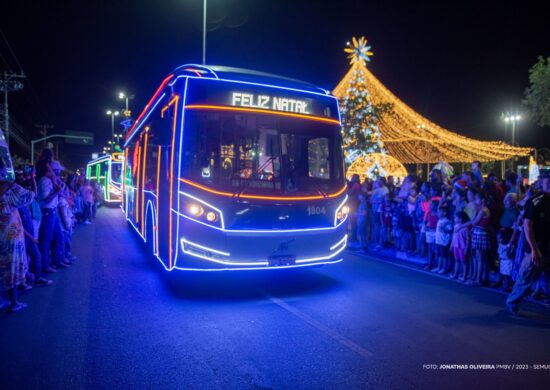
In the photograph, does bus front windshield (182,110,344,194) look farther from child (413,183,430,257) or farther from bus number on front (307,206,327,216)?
child (413,183,430,257)

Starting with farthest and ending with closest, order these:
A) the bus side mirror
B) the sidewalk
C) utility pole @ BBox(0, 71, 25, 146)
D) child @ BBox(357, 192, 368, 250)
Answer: utility pole @ BBox(0, 71, 25, 146) → child @ BBox(357, 192, 368, 250) → the sidewalk → the bus side mirror

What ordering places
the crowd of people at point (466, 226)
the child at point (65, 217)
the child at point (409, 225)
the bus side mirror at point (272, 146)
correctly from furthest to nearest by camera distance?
1. the child at point (409, 225)
2. the child at point (65, 217)
3. the bus side mirror at point (272, 146)
4. the crowd of people at point (466, 226)

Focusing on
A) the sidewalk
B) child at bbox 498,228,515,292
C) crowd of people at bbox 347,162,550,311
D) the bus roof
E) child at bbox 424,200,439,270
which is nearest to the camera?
crowd of people at bbox 347,162,550,311

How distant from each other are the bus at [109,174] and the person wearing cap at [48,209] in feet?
55.3

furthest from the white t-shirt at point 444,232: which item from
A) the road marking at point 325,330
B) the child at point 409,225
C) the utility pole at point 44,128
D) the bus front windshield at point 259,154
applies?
the utility pole at point 44,128

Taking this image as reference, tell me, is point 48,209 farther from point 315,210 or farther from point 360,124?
point 360,124

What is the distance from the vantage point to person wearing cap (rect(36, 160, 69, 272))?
25.3 ft

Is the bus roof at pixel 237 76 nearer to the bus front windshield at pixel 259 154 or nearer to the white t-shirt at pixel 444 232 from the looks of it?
the bus front windshield at pixel 259 154

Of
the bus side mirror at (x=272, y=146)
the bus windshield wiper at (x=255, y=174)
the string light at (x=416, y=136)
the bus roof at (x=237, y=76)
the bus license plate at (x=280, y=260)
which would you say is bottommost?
the bus license plate at (x=280, y=260)

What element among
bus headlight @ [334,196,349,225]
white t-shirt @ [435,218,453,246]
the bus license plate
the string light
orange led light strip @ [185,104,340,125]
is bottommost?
the bus license plate

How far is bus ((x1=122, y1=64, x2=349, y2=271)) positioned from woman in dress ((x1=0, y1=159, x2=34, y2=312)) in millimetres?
2039

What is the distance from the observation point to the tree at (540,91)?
84.8 feet

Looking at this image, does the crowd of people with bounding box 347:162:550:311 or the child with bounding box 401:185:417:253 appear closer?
the crowd of people with bounding box 347:162:550:311

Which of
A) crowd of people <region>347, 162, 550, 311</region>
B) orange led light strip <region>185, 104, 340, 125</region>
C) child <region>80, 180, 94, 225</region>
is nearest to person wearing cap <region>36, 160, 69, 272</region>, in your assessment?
orange led light strip <region>185, 104, 340, 125</region>
